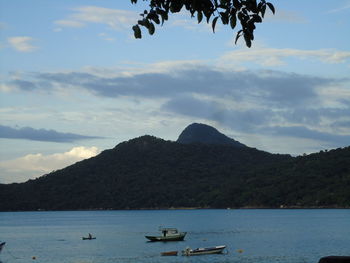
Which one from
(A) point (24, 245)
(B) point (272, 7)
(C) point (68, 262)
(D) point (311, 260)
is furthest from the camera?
(A) point (24, 245)

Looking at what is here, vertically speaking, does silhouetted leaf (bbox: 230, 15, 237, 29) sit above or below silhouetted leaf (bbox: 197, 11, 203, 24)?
below

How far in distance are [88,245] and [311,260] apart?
4718cm

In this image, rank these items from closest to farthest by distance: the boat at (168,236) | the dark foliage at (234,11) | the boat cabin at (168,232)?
the dark foliage at (234,11) → the boat at (168,236) → the boat cabin at (168,232)

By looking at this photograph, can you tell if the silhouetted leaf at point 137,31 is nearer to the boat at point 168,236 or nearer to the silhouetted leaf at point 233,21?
the silhouetted leaf at point 233,21

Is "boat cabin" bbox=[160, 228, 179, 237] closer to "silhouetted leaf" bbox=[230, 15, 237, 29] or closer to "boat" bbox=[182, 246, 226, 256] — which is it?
"boat" bbox=[182, 246, 226, 256]

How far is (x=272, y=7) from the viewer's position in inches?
400

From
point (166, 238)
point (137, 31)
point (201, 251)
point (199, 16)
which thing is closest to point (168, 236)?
point (166, 238)

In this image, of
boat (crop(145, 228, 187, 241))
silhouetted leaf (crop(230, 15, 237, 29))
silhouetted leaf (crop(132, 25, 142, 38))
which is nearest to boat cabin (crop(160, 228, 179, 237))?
boat (crop(145, 228, 187, 241))

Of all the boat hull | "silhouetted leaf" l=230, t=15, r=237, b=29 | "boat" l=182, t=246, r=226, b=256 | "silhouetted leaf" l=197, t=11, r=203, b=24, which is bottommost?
"boat" l=182, t=246, r=226, b=256

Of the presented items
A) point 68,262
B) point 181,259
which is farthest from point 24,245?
point 181,259

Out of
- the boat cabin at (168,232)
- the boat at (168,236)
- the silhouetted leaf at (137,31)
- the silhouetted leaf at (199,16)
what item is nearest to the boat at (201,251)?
the boat at (168,236)

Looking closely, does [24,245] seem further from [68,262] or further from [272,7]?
[272,7]

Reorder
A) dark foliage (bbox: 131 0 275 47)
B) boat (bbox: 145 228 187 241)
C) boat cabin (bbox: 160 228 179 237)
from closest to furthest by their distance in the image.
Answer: dark foliage (bbox: 131 0 275 47)
boat (bbox: 145 228 187 241)
boat cabin (bbox: 160 228 179 237)

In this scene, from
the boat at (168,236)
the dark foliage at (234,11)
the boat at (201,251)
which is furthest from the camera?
the boat at (168,236)
